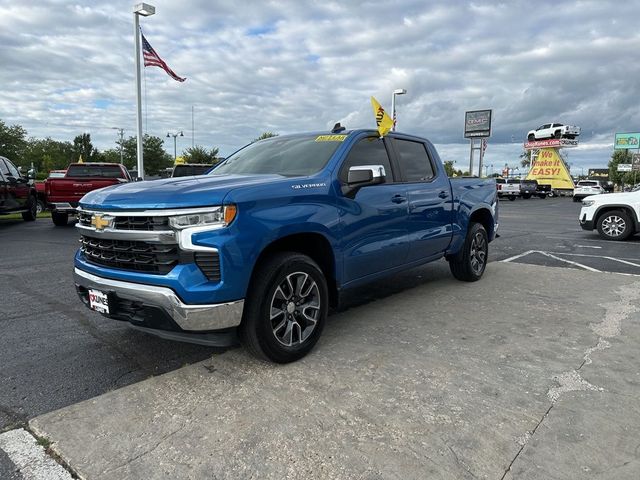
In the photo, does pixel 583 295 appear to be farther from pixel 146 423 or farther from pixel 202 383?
pixel 146 423

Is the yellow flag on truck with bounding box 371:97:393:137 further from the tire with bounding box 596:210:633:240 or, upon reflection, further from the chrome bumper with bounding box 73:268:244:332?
the tire with bounding box 596:210:633:240

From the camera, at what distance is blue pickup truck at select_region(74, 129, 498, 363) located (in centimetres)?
313

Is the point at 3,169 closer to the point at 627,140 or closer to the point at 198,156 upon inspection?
the point at 198,156

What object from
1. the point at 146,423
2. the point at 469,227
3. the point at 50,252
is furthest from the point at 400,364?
the point at 50,252

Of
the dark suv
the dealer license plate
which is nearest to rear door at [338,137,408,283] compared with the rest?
the dealer license plate

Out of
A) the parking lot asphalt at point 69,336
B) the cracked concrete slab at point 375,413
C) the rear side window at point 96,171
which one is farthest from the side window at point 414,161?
the rear side window at point 96,171

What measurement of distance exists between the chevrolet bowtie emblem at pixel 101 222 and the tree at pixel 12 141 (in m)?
60.4

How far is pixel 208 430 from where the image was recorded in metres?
2.77

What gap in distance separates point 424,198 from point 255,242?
8.23 ft

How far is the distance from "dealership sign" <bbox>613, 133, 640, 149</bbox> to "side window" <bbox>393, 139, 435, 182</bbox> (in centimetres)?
8345

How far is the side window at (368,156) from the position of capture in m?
4.27

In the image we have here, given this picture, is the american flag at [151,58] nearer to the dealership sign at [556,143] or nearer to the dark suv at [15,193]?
the dark suv at [15,193]

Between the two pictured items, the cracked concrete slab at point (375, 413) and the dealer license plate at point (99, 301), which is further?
the dealer license plate at point (99, 301)

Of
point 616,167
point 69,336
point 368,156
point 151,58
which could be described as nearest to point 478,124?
point 151,58
